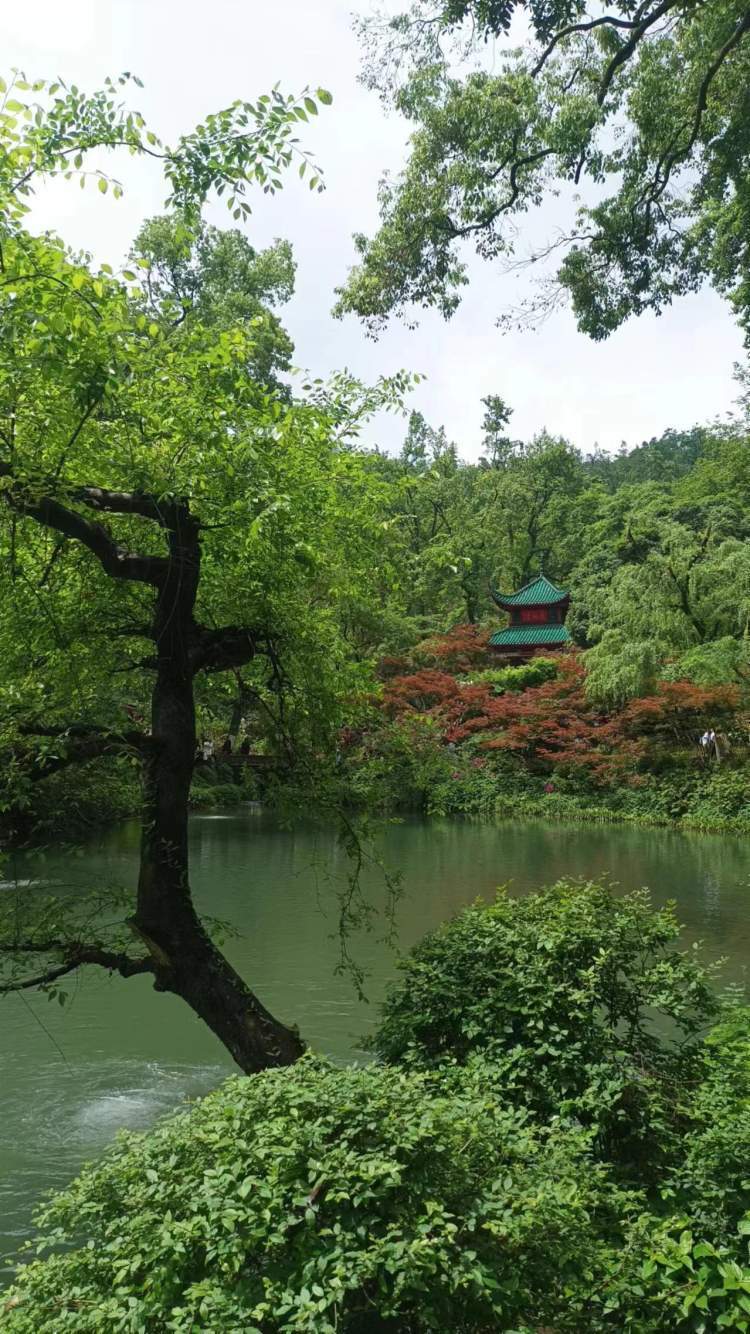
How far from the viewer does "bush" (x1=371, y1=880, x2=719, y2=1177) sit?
3043 millimetres

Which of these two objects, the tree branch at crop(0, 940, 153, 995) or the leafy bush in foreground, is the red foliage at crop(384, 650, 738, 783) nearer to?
the tree branch at crop(0, 940, 153, 995)

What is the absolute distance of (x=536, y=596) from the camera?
89.4ft

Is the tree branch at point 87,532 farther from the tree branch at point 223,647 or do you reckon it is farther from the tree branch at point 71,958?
the tree branch at point 71,958

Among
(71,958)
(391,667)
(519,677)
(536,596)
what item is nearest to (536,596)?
(536,596)

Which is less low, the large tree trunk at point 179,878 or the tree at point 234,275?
the tree at point 234,275

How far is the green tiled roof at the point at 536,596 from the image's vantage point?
88.0ft

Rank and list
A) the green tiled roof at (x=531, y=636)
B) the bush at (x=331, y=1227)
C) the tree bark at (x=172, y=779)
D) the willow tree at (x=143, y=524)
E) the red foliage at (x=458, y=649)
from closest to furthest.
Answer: the bush at (x=331, y=1227) < the willow tree at (x=143, y=524) < the tree bark at (x=172, y=779) < the red foliage at (x=458, y=649) < the green tiled roof at (x=531, y=636)

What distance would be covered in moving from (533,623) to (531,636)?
35.7 inches

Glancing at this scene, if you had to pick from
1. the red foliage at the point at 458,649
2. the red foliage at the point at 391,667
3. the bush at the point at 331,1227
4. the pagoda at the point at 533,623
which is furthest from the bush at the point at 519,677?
the bush at the point at 331,1227

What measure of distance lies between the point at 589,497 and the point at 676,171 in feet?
88.9

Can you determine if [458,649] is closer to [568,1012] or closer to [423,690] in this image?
[423,690]

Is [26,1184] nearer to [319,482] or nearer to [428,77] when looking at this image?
[319,482]

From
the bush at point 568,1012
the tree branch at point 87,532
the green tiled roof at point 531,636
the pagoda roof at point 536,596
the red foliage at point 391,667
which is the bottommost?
the bush at point 568,1012

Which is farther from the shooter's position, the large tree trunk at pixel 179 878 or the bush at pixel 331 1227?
the large tree trunk at pixel 179 878
